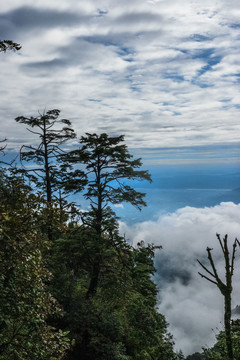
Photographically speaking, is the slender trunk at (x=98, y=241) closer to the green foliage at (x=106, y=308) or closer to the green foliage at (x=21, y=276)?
the green foliage at (x=106, y=308)

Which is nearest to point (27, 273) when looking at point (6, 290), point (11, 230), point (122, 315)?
point (6, 290)

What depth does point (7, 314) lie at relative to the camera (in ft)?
19.2

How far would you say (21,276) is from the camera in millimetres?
6273

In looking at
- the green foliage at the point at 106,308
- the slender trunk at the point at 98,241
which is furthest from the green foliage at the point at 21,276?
the slender trunk at the point at 98,241

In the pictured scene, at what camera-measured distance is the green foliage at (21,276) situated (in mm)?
5750

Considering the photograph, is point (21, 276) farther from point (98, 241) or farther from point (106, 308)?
point (106, 308)

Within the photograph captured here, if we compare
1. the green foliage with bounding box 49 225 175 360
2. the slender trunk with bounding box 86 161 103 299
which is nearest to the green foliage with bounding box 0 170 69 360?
the green foliage with bounding box 49 225 175 360

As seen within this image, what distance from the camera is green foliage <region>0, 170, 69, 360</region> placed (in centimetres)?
575

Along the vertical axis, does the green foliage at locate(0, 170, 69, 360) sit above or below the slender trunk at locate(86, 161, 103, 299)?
below

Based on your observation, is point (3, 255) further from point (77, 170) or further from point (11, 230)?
point (77, 170)

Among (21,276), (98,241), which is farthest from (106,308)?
(21,276)

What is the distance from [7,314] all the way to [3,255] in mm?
1345

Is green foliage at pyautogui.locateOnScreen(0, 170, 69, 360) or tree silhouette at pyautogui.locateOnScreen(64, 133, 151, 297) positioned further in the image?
tree silhouette at pyautogui.locateOnScreen(64, 133, 151, 297)

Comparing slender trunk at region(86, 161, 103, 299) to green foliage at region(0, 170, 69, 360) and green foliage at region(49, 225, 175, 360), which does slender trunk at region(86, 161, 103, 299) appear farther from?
green foliage at region(0, 170, 69, 360)
